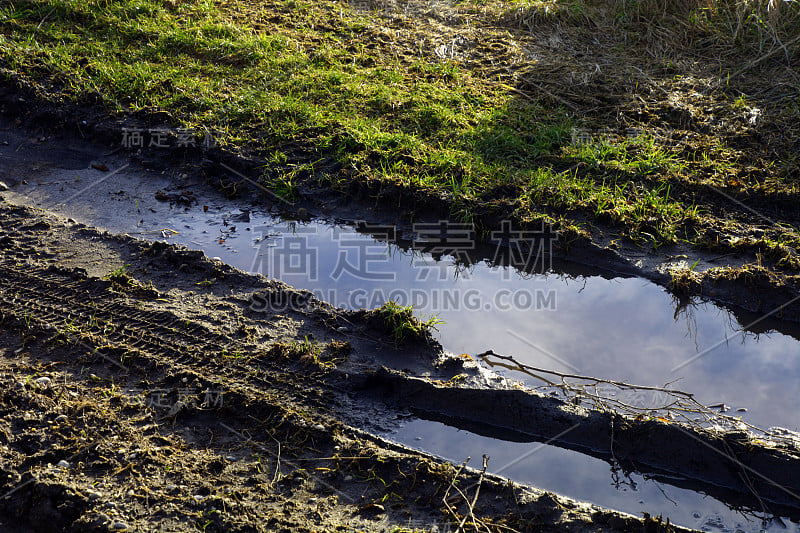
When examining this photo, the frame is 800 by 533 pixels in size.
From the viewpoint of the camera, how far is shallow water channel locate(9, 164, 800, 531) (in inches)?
120

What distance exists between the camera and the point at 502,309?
4.11 m

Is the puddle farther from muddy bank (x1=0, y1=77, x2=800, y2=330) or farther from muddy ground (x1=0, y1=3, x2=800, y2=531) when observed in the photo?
muddy bank (x1=0, y1=77, x2=800, y2=330)

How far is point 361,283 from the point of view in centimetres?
425

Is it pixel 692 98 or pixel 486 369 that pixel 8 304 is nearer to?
pixel 486 369

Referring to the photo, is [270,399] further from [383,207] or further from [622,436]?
[383,207]

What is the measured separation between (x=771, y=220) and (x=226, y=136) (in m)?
4.17

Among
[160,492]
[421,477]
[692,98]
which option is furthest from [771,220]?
[160,492]

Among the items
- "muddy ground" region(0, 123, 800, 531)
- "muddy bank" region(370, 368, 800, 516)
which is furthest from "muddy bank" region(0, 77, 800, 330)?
"muddy bank" region(370, 368, 800, 516)

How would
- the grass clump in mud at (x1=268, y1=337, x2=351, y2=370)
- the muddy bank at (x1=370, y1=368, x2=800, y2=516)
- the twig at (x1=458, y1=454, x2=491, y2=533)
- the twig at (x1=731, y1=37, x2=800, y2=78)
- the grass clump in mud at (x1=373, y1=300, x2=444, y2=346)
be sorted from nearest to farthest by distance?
the twig at (x1=458, y1=454, x2=491, y2=533), the muddy bank at (x1=370, y1=368, x2=800, y2=516), the grass clump in mud at (x1=268, y1=337, x2=351, y2=370), the grass clump in mud at (x1=373, y1=300, x2=444, y2=346), the twig at (x1=731, y1=37, x2=800, y2=78)

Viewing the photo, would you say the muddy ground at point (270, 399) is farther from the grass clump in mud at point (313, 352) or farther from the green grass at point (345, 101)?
the green grass at point (345, 101)

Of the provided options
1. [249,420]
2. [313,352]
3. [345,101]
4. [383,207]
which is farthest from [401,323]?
[345,101]

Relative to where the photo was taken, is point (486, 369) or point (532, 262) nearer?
point (486, 369)

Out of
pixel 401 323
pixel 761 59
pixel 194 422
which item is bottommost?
pixel 194 422

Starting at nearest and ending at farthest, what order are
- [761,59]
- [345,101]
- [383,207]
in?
[383,207] < [345,101] < [761,59]
